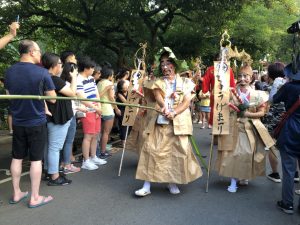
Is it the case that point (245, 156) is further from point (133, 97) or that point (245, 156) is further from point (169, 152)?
point (133, 97)

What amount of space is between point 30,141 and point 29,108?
40cm

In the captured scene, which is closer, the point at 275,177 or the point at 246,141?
the point at 246,141

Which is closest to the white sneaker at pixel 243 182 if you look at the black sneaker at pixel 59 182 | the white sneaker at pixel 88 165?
the white sneaker at pixel 88 165

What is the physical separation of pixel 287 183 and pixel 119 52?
11104 millimetres

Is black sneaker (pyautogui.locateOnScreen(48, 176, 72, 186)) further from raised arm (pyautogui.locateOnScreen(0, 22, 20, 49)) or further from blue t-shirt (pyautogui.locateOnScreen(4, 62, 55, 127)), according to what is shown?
raised arm (pyautogui.locateOnScreen(0, 22, 20, 49))

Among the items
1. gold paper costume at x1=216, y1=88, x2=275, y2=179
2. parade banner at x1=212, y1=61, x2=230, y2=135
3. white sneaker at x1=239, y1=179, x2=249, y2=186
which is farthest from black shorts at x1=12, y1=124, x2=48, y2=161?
white sneaker at x1=239, y1=179, x2=249, y2=186

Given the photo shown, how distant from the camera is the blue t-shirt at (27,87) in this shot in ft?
13.1

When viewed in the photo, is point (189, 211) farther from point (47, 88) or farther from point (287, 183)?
point (47, 88)

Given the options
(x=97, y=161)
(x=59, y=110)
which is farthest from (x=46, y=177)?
(x=97, y=161)

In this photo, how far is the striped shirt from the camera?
18.9ft

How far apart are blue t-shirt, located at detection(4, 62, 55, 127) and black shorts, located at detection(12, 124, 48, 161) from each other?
0.07 m

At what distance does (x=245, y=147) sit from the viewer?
15.9ft

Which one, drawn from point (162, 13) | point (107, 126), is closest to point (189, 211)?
point (107, 126)

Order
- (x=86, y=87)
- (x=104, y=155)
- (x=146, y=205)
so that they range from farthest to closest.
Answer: (x=104, y=155) < (x=86, y=87) < (x=146, y=205)
